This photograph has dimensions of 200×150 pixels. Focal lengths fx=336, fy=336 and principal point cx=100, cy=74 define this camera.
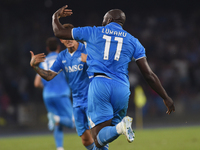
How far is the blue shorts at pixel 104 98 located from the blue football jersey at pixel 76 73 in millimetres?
1372

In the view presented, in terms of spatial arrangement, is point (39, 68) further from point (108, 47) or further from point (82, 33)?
point (108, 47)

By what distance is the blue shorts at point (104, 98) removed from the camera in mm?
4273

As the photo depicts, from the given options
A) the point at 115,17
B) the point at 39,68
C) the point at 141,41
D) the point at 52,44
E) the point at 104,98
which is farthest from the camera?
the point at 141,41

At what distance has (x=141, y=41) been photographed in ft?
60.6

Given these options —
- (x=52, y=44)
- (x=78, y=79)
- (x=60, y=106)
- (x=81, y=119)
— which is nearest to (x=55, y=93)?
(x=60, y=106)

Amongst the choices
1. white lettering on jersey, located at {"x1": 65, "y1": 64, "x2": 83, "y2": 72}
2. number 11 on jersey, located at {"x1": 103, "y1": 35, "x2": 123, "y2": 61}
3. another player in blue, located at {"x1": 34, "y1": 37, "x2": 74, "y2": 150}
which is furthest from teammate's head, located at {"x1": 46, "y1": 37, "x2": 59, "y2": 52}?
number 11 on jersey, located at {"x1": 103, "y1": 35, "x2": 123, "y2": 61}

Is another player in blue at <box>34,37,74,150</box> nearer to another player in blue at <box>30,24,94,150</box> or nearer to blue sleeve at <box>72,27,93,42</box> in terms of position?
another player in blue at <box>30,24,94,150</box>

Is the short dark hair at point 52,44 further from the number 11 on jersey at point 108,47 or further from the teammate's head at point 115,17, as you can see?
the number 11 on jersey at point 108,47

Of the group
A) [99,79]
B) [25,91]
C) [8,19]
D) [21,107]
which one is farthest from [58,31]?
[8,19]

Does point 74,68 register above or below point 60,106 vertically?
above

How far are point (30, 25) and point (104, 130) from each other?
54.4 ft

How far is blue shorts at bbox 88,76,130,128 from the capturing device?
168 inches

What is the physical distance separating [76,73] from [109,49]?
1.54m

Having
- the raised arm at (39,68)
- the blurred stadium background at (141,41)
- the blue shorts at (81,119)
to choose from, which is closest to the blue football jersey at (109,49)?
the raised arm at (39,68)
